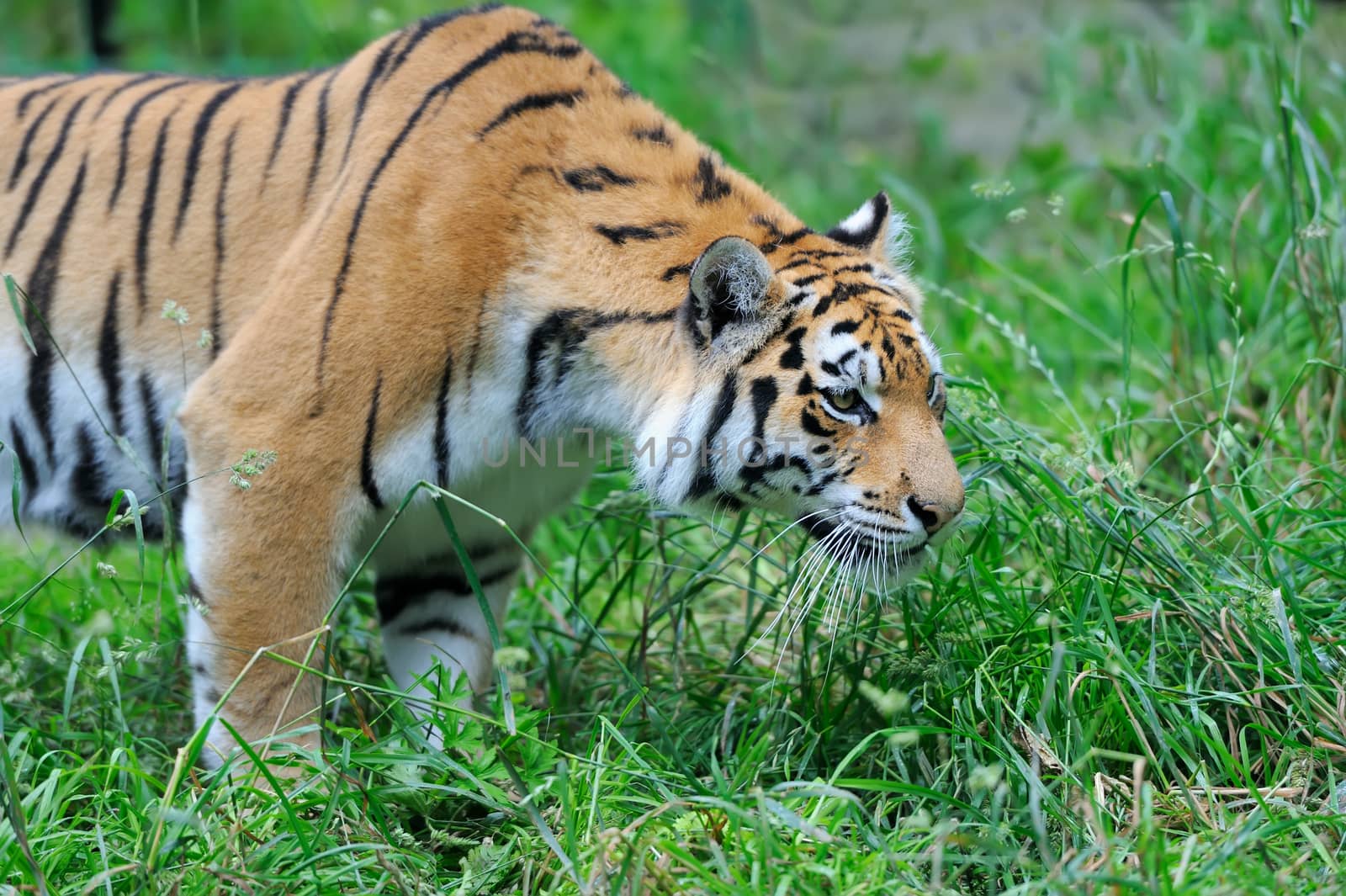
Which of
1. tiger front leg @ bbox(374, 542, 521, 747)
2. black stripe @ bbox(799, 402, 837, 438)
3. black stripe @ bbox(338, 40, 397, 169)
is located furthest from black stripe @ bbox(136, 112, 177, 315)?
black stripe @ bbox(799, 402, 837, 438)

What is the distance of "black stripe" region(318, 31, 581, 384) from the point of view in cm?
320

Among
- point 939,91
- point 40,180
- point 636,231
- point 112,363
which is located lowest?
point 112,363

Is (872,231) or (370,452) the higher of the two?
(872,231)

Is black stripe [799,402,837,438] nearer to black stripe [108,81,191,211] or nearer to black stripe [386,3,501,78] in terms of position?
black stripe [386,3,501,78]

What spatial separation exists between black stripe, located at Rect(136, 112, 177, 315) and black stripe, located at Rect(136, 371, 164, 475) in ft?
0.63

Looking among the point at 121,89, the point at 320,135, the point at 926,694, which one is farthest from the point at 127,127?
the point at 926,694

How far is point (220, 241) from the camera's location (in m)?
3.58

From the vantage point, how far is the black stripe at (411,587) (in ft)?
12.6

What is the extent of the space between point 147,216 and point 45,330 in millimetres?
414

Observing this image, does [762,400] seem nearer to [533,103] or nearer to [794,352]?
[794,352]

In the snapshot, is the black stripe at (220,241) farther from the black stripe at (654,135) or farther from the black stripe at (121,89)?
the black stripe at (654,135)

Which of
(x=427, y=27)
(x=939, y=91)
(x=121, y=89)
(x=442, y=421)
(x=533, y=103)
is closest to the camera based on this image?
(x=442, y=421)

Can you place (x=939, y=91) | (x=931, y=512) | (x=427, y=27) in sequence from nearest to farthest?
(x=931, y=512) < (x=427, y=27) < (x=939, y=91)

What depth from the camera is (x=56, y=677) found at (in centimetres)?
386
